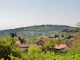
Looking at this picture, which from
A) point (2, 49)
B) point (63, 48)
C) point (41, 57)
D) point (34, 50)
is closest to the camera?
point (41, 57)

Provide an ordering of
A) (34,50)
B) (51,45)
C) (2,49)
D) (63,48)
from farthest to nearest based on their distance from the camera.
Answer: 1. (63,48)
2. (51,45)
3. (34,50)
4. (2,49)

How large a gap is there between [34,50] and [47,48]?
2208 centimetres

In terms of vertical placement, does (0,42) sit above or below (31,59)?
above

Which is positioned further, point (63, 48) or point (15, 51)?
point (63, 48)

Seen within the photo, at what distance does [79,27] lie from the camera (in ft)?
75.2

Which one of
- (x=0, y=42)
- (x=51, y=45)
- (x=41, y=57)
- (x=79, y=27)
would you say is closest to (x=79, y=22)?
(x=79, y=27)

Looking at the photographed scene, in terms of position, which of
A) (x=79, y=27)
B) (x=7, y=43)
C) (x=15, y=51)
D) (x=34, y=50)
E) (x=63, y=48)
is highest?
(x=79, y=27)

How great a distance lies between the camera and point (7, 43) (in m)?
18.2

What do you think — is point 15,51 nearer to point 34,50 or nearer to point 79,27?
point 34,50

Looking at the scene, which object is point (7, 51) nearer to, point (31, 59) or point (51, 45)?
point (31, 59)

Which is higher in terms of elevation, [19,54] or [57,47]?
[19,54]

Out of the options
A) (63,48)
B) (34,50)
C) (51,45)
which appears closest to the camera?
(34,50)

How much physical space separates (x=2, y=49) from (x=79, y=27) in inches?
526

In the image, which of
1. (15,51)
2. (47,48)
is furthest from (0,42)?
(47,48)
